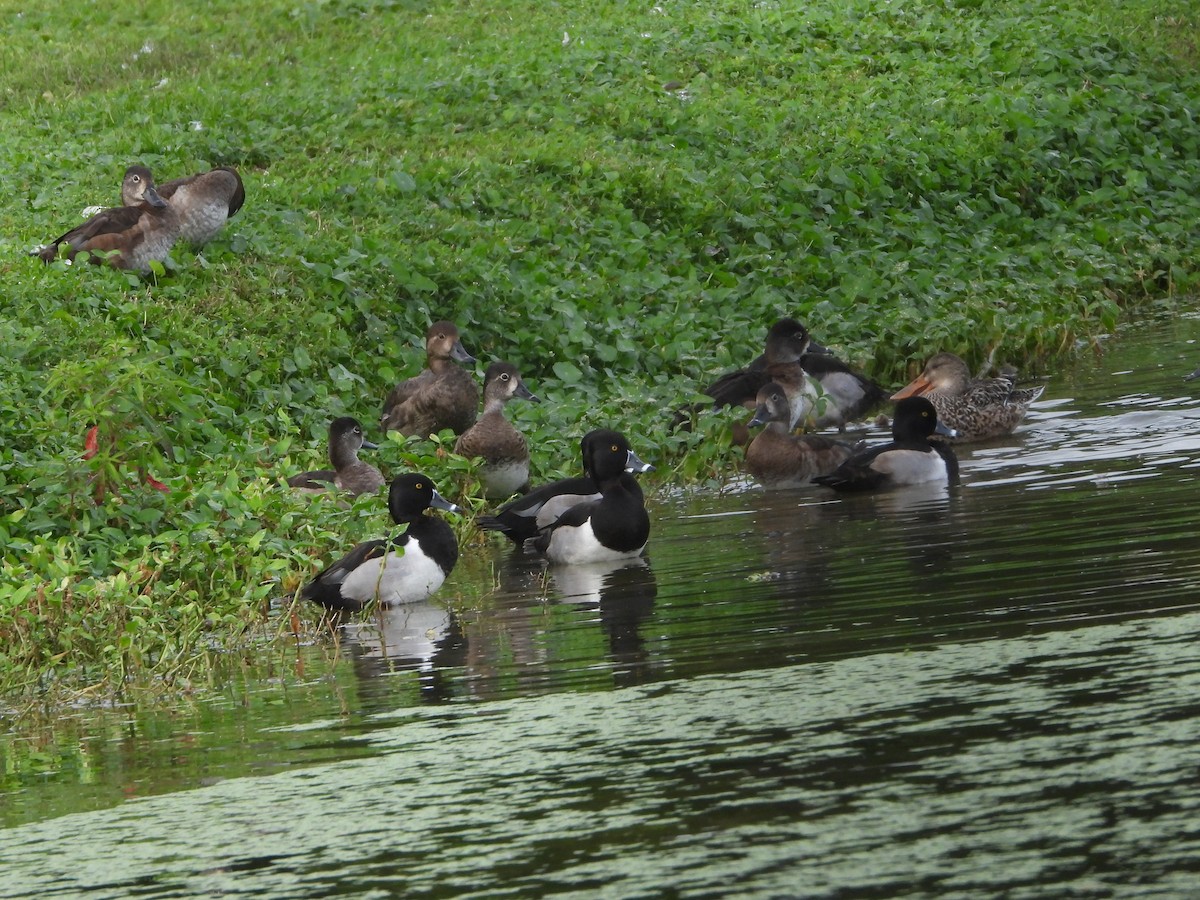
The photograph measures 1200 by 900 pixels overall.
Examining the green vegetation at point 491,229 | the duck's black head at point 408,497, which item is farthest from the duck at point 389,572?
the duck's black head at point 408,497

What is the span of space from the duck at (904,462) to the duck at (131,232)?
5503mm

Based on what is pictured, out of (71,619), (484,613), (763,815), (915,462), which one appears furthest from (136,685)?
(915,462)

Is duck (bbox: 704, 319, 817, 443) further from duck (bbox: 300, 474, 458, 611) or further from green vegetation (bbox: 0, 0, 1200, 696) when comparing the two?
duck (bbox: 300, 474, 458, 611)

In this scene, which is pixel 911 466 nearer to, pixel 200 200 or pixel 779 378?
pixel 779 378

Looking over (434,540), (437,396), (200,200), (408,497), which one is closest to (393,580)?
(434,540)

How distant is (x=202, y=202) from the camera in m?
15.6

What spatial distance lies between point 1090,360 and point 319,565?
309 inches

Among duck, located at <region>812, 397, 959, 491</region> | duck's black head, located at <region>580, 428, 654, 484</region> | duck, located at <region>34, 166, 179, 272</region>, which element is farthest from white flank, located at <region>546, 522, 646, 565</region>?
duck, located at <region>34, 166, 179, 272</region>

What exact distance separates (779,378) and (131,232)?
16.0 feet

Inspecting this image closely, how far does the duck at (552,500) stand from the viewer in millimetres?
11500

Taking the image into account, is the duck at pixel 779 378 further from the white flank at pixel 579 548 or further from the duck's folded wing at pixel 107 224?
the duck's folded wing at pixel 107 224

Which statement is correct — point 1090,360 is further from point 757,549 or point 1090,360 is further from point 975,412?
point 757,549

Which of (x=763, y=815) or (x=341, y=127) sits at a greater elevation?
(x=341, y=127)

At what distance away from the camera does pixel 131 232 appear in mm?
14984
